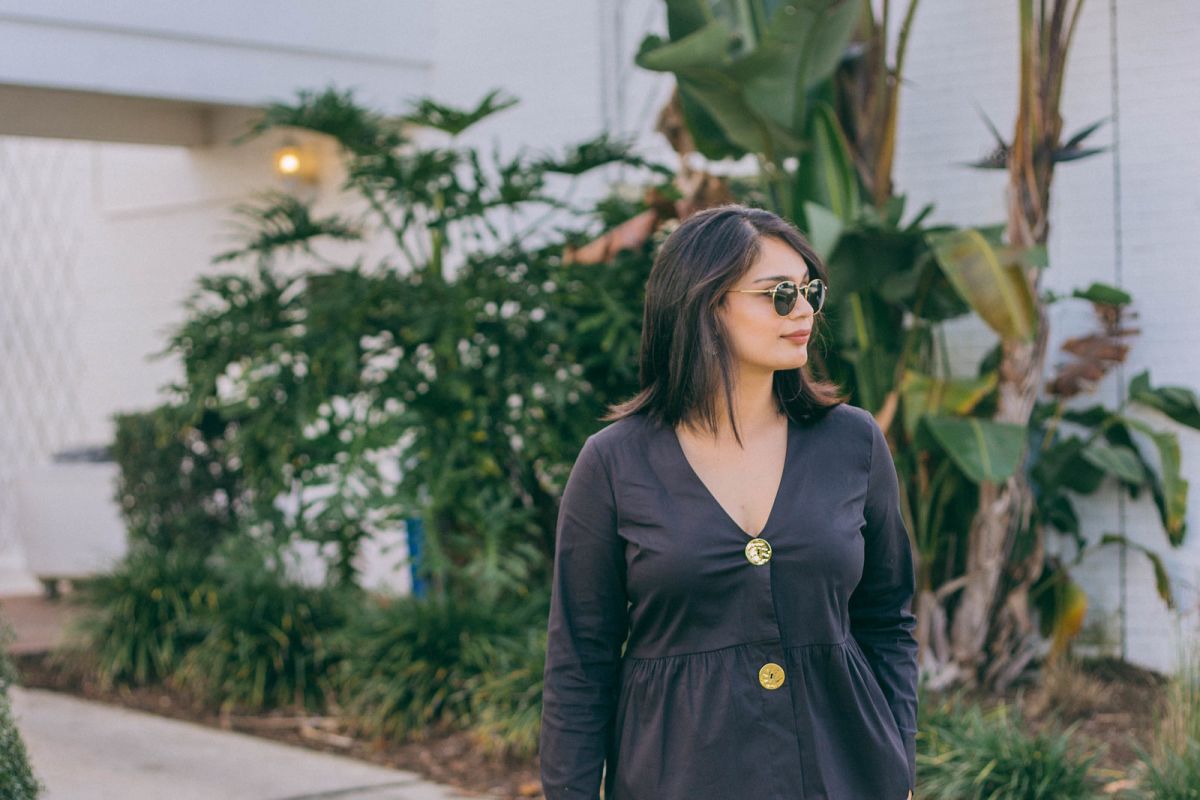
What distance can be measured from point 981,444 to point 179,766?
147 inches

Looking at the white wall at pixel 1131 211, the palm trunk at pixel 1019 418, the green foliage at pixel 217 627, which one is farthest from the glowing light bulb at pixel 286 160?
the palm trunk at pixel 1019 418

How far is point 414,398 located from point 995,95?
324 cm

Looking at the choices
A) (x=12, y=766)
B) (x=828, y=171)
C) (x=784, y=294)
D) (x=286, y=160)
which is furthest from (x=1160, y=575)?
(x=286, y=160)

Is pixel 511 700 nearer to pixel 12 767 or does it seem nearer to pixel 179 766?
pixel 179 766

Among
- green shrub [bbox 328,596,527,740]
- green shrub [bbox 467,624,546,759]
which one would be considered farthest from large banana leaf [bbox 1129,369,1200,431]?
green shrub [bbox 328,596,527,740]

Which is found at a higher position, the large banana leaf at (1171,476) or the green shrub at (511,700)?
the large banana leaf at (1171,476)

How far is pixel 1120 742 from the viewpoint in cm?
541

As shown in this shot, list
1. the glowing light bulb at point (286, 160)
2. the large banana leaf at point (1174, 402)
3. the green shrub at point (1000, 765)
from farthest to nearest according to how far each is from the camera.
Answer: the glowing light bulb at point (286, 160) < the large banana leaf at point (1174, 402) < the green shrub at point (1000, 765)

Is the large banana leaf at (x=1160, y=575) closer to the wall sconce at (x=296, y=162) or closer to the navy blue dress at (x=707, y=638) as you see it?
the navy blue dress at (x=707, y=638)

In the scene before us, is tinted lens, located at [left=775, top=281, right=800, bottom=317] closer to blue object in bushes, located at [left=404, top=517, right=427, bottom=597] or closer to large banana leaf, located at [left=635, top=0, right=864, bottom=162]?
large banana leaf, located at [left=635, top=0, right=864, bottom=162]

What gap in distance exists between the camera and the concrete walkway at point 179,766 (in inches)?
223

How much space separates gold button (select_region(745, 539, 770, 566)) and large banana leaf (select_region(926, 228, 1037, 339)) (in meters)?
3.15

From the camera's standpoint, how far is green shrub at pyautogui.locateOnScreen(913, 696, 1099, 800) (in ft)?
15.3

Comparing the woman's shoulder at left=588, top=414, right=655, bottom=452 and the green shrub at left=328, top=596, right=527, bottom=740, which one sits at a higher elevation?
the woman's shoulder at left=588, top=414, right=655, bottom=452
